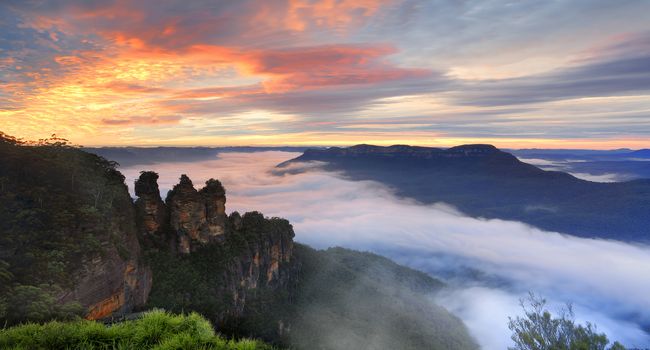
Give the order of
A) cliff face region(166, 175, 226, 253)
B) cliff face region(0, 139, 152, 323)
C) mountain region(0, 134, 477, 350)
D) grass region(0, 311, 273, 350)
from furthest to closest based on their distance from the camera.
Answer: cliff face region(166, 175, 226, 253) → mountain region(0, 134, 477, 350) → cliff face region(0, 139, 152, 323) → grass region(0, 311, 273, 350)

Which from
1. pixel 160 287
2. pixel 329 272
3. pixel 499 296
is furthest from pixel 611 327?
pixel 160 287

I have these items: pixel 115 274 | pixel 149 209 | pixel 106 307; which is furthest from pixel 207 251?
pixel 106 307

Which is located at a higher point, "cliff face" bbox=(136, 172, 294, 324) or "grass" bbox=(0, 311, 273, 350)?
"grass" bbox=(0, 311, 273, 350)

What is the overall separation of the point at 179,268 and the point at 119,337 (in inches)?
2345

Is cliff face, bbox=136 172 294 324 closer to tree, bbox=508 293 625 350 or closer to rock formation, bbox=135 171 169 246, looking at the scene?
rock formation, bbox=135 171 169 246

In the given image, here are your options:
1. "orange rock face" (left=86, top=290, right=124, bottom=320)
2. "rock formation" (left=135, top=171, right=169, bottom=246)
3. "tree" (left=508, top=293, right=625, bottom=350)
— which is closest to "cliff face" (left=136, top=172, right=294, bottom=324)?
"rock formation" (left=135, top=171, right=169, bottom=246)

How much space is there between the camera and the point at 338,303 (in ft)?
311

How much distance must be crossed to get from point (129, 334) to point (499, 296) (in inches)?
8469

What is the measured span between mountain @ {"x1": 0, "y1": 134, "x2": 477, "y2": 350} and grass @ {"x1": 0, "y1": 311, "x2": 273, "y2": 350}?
870 centimetres

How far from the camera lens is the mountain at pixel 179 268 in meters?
26.6

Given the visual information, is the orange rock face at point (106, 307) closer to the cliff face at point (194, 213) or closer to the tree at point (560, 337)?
the cliff face at point (194, 213)

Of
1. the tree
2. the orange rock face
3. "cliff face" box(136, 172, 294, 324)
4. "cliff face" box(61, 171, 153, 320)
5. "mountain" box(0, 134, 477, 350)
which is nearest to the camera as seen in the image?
"mountain" box(0, 134, 477, 350)

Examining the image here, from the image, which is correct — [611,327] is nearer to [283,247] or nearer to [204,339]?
[283,247]

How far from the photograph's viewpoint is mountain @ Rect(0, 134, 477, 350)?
26.6m
